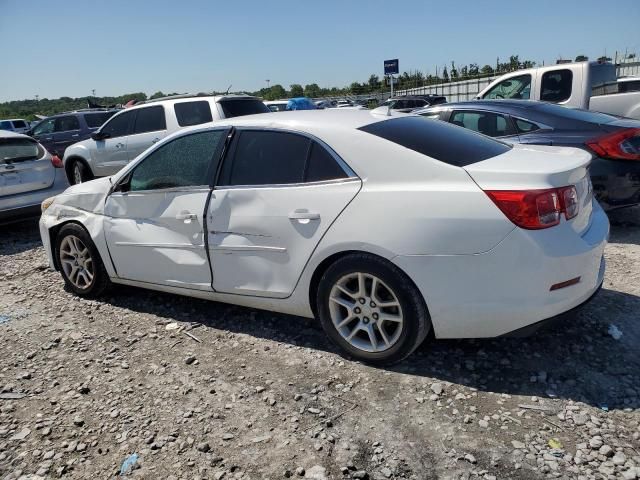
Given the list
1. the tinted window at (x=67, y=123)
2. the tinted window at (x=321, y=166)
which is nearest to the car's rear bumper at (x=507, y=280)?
the tinted window at (x=321, y=166)

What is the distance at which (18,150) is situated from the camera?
7.25 metres

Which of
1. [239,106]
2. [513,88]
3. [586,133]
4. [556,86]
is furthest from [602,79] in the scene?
[239,106]

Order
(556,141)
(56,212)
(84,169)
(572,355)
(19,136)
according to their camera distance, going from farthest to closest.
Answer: (84,169) < (19,136) < (556,141) < (56,212) < (572,355)

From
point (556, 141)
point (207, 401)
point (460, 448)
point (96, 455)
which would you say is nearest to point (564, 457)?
point (460, 448)

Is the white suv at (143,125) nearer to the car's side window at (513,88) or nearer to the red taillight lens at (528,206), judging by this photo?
the car's side window at (513,88)

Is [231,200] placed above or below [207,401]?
above

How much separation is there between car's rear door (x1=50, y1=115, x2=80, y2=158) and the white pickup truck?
36.8ft

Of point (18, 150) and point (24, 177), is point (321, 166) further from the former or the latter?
point (18, 150)

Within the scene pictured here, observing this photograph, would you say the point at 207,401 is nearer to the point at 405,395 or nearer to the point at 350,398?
the point at 350,398

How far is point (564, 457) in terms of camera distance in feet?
7.81

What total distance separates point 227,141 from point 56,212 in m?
2.02

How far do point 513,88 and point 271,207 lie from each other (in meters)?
7.30

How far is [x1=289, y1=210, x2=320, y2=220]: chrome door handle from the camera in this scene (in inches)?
125

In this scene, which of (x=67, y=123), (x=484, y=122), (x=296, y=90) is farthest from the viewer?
(x=296, y=90)
